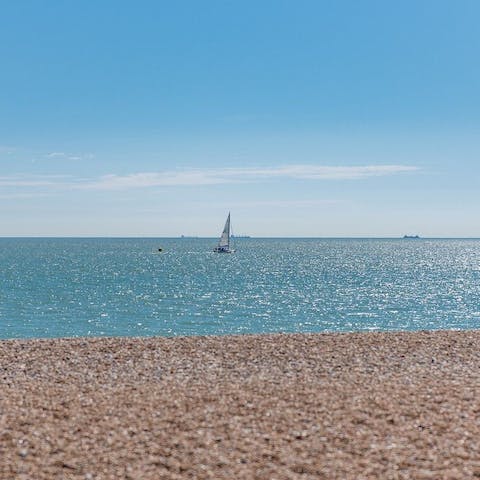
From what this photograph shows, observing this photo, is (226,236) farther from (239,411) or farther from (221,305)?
(239,411)

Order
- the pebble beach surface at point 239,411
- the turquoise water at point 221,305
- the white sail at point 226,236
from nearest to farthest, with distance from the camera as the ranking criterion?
the pebble beach surface at point 239,411 → the turquoise water at point 221,305 → the white sail at point 226,236

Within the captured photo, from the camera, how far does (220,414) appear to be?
9398 mm

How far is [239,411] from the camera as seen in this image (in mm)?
9562

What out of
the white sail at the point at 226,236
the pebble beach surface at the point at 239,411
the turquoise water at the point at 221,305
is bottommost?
the turquoise water at the point at 221,305

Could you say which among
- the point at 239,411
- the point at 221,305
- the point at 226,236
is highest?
the point at 226,236

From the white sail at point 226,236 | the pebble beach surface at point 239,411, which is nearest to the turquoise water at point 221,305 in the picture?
the pebble beach surface at point 239,411

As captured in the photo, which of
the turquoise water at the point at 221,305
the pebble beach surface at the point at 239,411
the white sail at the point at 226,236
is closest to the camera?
the pebble beach surface at the point at 239,411

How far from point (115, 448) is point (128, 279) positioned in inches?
3089

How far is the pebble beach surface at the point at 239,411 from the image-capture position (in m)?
7.51

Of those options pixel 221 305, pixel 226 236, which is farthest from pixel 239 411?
pixel 226 236

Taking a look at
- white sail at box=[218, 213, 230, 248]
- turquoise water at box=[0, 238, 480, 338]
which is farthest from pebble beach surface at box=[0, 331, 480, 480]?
white sail at box=[218, 213, 230, 248]

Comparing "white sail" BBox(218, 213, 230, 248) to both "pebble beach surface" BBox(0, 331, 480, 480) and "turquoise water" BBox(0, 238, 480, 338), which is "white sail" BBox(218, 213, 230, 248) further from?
"pebble beach surface" BBox(0, 331, 480, 480)

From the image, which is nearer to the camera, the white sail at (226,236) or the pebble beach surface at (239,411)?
the pebble beach surface at (239,411)

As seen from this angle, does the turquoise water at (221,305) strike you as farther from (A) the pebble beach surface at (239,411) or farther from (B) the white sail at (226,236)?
(B) the white sail at (226,236)
